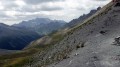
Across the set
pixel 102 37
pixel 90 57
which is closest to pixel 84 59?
pixel 90 57

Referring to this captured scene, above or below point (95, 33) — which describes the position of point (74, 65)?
below

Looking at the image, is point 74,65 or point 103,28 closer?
point 74,65

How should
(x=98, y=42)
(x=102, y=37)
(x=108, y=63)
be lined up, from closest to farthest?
(x=108, y=63) < (x=98, y=42) < (x=102, y=37)

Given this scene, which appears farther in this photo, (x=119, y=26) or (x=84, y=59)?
(x=119, y=26)

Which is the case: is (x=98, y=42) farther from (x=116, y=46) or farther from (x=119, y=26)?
(x=119, y=26)

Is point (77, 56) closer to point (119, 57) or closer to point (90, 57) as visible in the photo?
point (90, 57)

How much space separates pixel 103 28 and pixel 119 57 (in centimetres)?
2323

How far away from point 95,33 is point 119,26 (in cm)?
552

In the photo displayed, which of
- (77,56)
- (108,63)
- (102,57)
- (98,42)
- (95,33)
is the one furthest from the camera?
(95,33)

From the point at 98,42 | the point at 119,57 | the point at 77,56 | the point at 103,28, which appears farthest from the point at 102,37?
the point at 119,57

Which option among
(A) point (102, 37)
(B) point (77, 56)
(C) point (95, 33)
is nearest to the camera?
(B) point (77, 56)

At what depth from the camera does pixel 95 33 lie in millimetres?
58312

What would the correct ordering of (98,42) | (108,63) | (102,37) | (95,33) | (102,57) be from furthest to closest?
1. (95,33)
2. (102,37)
3. (98,42)
4. (102,57)
5. (108,63)

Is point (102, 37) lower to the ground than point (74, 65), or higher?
higher
